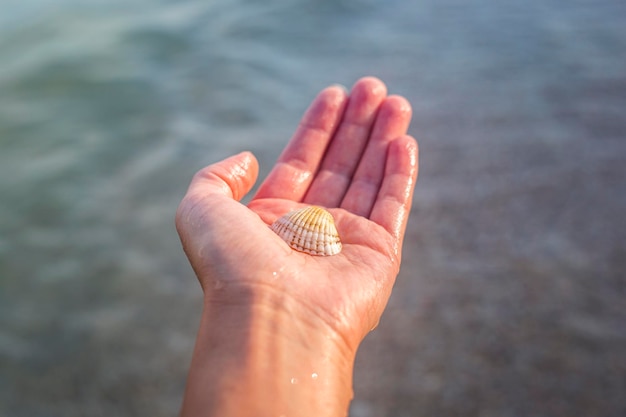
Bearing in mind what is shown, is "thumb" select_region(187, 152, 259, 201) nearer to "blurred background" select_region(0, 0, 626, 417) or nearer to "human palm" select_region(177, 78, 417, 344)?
"human palm" select_region(177, 78, 417, 344)

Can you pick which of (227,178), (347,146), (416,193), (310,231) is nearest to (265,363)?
(310,231)

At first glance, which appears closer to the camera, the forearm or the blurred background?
the forearm

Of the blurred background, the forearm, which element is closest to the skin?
the forearm

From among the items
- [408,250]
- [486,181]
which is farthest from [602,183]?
[408,250]

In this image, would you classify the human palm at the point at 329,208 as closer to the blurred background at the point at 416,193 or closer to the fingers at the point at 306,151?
the fingers at the point at 306,151

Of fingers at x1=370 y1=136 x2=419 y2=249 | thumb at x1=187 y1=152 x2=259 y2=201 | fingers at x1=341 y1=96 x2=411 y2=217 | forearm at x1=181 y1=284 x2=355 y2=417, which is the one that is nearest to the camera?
forearm at x1=181 y1=284 x2=355 y2=417

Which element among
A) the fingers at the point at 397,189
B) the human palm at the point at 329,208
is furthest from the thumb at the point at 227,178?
the fingers at the point at 397,189

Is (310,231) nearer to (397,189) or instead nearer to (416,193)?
(397,189)
